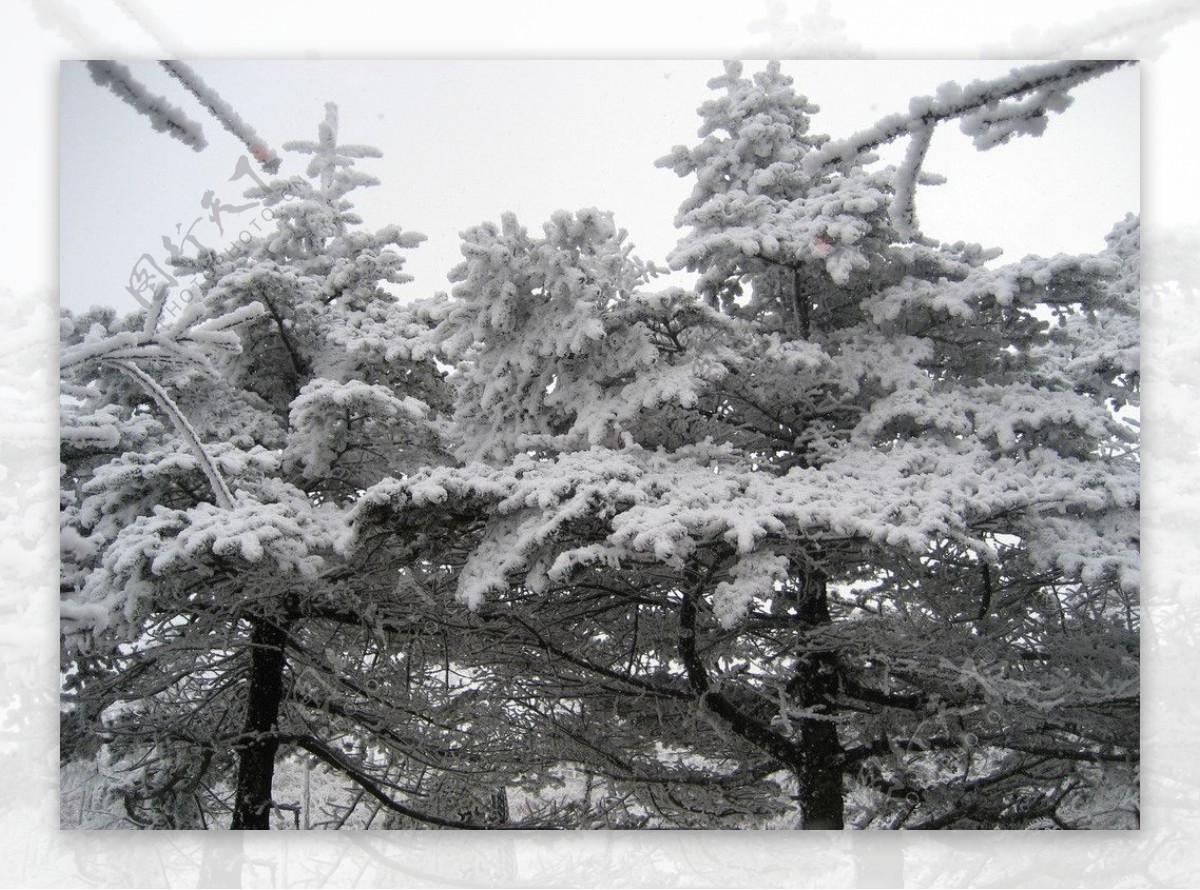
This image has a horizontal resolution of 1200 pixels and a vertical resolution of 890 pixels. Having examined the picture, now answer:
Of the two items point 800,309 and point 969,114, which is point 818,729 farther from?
point 969,114

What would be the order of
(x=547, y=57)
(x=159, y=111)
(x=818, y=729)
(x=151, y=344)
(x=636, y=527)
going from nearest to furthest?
(x=159, y=111) → (x=151, y=344) → (x=636, y=527) → (x=547, y=57) → (x=818, y=729)

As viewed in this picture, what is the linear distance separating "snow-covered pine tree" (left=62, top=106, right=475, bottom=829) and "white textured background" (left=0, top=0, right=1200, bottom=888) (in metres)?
0.16

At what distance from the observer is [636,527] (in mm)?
2889

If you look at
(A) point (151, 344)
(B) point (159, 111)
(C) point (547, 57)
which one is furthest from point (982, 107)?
(C) point (547, 57)

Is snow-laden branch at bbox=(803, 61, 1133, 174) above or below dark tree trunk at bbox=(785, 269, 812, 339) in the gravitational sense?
below

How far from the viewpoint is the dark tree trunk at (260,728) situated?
369 cm

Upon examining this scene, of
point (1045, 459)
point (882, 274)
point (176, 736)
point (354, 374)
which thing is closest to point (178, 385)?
point (354, 374)

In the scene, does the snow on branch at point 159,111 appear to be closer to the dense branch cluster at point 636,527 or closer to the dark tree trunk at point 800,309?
the dense branch cluster at point 636,527

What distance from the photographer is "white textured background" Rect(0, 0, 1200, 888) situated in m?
3.24

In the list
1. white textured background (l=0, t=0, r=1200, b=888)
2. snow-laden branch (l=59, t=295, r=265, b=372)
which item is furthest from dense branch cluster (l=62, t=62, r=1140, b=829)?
snow-laden branch (l=59, t=295, r=265, b=372)

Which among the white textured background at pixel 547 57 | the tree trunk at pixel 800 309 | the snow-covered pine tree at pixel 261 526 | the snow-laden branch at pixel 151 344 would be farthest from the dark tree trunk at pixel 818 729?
the snow-laden branch at pixel 151 344

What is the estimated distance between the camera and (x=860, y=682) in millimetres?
3848

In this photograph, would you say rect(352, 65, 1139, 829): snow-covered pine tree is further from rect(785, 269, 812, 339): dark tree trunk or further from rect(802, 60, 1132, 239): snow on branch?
rect(802, 60, 1132, 239): snow on branch

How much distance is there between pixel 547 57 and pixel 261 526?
173cm
